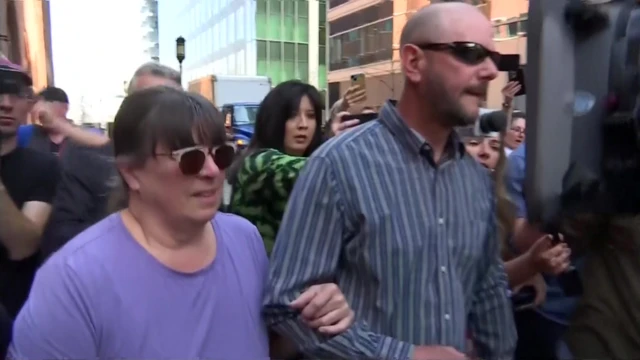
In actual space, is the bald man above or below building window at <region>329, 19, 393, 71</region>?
below

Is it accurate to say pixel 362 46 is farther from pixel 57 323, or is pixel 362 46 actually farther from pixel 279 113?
pixel 57 323

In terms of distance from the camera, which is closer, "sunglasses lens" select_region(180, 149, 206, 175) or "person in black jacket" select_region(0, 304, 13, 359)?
"sunglasses lens" select_region(180, 149, 206, 175)

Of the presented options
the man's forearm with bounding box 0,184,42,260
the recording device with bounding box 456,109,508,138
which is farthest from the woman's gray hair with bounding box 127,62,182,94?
the recording device with bounding box 456,109,508,138

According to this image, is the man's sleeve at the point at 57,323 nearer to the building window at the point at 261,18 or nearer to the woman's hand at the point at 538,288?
the woman's hand at the point at 538,288

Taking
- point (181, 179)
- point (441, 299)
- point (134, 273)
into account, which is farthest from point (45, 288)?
Result: point (441, 299)

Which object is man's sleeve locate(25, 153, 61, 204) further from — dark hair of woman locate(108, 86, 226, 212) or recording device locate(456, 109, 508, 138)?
recording device locate(456, 109, 508, 138)

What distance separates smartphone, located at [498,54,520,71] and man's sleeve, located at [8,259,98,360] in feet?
4.98

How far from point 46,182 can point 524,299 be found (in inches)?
80.2

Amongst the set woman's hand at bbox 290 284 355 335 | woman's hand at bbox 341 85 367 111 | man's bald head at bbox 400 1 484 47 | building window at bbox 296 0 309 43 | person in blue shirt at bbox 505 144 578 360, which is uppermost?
building window at bbox 296 0 309 43

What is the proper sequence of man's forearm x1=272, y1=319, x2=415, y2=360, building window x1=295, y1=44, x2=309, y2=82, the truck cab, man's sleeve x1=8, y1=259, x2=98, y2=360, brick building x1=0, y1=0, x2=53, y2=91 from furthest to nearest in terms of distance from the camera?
building window x1=295, y1=44, x2=309, y2=82 < the truck cab < brick building x1=0, y1=0, x2=53, y2=91 < man's forearm x1=272, y1=319, x2=415, y2=360 < man's sleeve x1=8, y1=259, x2=98, y2=360

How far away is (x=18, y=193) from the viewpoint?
2551mm

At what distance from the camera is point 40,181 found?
2.64 metres

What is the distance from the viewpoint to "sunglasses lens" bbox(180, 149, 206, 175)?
4.91ft

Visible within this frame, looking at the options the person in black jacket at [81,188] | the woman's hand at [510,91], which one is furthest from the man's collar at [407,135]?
the person in black jacket at [81,188]
